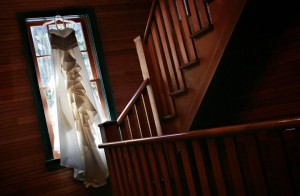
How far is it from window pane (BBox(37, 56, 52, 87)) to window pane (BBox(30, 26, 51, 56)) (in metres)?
0.09

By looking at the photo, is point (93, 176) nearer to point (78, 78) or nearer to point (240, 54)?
point (78, 78)

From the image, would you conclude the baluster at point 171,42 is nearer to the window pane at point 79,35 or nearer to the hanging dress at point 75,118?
the hanging dress at point 75,118

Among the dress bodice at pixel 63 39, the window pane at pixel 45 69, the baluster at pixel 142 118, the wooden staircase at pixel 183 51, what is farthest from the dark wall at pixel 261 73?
the window pane at pixel 45 69

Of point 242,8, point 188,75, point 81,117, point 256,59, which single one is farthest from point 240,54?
point 81,117

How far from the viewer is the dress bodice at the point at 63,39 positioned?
4059 millimetres

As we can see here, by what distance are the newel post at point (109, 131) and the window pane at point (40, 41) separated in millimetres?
1711

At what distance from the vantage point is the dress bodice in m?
4.06

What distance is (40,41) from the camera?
4.30 meters

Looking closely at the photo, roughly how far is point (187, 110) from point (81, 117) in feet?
5.25

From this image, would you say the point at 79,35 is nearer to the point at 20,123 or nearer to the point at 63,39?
the point at 63,39

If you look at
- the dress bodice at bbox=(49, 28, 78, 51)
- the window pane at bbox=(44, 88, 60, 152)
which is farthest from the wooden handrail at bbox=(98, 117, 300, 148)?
the dress bodice at bbox=(49, 28, 78, 51)

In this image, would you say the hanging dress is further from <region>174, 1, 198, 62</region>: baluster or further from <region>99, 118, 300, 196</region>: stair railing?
<region>174, 1, 198, 62</region>: baluster

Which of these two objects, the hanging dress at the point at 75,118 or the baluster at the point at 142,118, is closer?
the baluster at the point at 142,118

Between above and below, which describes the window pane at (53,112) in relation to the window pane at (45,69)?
below
